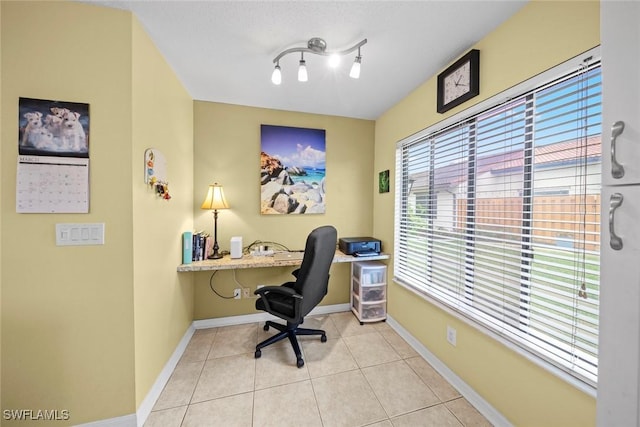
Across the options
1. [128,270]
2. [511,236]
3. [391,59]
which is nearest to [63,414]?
[128,270]

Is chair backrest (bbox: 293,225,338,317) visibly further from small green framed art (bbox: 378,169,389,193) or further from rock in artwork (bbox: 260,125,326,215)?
small green framed art (bbox: 378,169,389,193)

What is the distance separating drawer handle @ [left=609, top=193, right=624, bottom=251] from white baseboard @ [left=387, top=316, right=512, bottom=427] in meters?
1.27

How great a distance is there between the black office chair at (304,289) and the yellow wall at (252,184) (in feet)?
2.22

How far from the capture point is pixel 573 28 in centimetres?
103

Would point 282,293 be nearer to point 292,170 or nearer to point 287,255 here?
point 287,255

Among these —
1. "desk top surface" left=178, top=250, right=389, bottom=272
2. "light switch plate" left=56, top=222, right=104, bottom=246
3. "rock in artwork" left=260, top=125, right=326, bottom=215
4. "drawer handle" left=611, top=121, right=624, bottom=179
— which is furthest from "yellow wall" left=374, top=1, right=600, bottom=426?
"light switch plate" left=56, top=222, right=104, bottom=246

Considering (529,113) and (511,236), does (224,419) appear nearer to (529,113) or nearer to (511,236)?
(511,236)

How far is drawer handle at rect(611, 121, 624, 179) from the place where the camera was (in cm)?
67

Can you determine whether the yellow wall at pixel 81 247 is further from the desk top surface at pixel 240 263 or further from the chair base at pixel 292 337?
the chair base at pixel 292 337

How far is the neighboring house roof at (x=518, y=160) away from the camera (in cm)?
100

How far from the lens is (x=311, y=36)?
1.45 meters

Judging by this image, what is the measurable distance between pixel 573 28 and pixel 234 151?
8.31ft

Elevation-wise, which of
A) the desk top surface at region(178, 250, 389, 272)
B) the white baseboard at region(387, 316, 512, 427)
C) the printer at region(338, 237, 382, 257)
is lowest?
the white baseboard at region(387, 316, 512, 427)

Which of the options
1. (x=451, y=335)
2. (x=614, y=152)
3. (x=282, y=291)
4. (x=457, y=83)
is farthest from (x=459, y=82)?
(x=282, y=291)
